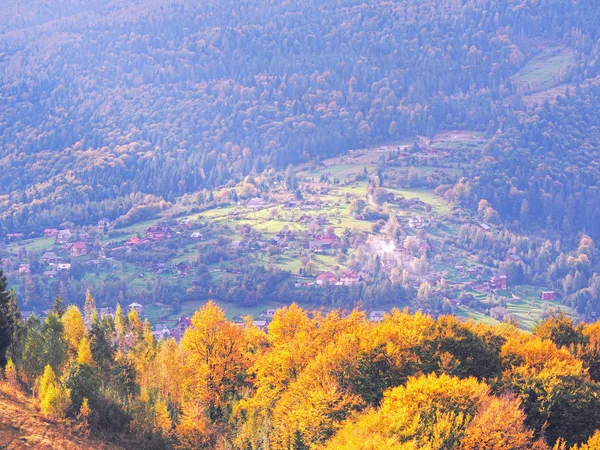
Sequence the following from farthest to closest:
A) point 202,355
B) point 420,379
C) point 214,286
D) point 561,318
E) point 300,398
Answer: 1. point 214,286
2. point 561,318
3. point 202,355
4. point 300,398
5. point 420,379

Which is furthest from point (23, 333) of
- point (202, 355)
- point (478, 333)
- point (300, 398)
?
point (478, 333)

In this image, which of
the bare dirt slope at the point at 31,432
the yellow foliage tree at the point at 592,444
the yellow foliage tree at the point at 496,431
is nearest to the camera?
the yellow foliage tree at the point at 496,431

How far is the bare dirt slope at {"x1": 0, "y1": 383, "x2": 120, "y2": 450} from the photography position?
2058 inches

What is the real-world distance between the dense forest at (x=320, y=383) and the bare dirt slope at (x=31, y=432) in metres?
1.05

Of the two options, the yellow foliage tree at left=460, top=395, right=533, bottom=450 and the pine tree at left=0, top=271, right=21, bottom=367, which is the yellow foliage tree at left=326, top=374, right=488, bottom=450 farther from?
the pine tree at left=0, top=271, right=21, bottom=367

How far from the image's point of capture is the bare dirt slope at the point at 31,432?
172 feet

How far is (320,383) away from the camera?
60188 mm

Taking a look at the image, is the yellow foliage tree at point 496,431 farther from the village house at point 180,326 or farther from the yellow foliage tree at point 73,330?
the village house at point 180,326

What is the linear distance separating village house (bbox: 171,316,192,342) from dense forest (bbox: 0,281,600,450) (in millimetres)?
86590

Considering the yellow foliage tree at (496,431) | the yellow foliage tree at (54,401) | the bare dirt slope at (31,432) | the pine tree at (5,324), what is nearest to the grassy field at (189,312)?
the pine tree at (5,324)

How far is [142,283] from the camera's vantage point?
198m

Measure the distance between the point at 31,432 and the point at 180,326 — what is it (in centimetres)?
11514

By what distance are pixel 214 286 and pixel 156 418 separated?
13573 centimetres

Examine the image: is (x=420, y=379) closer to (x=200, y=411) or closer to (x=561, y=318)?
(x=200, y=411)
